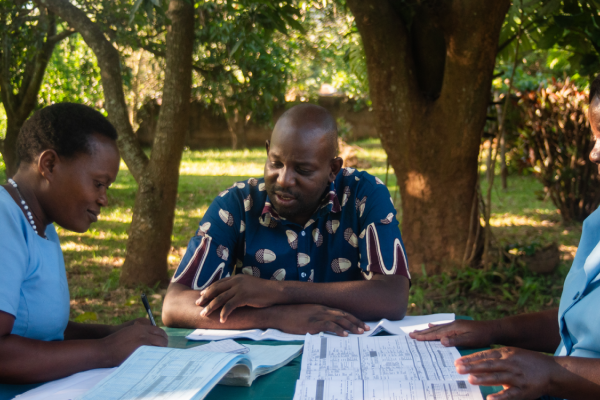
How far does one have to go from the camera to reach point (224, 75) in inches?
217

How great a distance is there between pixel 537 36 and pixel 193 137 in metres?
13.5

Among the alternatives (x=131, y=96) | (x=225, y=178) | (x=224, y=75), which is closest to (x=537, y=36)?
(x=224, y=75)

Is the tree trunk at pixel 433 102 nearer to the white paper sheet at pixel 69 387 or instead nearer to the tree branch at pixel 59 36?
the tree branch at pixel 59 36

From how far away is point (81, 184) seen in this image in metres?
1.73

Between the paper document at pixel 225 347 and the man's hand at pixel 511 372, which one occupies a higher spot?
the man's hand at pixel 511 372

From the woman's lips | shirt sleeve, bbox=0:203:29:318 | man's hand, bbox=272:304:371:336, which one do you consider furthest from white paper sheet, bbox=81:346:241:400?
the woman's lips

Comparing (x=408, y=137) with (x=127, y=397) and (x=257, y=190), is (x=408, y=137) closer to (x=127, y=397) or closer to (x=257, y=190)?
(x=257, y=190)

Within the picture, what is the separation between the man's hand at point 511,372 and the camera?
1.32 meters

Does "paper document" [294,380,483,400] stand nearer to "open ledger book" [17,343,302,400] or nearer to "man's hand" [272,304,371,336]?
"open ledger book" [17,343,302,400]

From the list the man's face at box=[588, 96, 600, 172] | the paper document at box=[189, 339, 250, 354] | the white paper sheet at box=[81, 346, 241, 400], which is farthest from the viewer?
the paper document at box=[189, 339, 250, 354]

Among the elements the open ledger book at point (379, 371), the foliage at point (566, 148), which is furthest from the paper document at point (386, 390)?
the foliage at point (566, 148)

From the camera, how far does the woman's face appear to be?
1.71 m

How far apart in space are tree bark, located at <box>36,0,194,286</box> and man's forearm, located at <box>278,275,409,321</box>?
2.75m

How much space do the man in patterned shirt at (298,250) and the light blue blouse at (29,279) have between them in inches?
17.0
